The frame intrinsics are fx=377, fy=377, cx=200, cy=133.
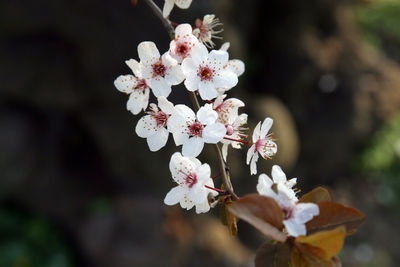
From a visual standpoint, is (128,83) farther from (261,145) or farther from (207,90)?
(261,145)

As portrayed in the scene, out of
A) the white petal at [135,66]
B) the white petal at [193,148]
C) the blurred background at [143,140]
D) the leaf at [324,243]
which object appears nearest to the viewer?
the leaf at [324,243]

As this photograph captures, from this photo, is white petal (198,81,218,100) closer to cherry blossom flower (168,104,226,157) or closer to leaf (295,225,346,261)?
cherry blossom flower (168,104,226,157)

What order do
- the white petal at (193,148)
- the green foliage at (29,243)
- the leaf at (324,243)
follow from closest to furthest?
the leaf at (324,243), the white petal at (193,148), the green foliage at (29,243)

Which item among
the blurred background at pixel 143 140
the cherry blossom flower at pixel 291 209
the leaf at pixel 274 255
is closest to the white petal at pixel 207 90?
the cherry blossom flower at pixel 291 209

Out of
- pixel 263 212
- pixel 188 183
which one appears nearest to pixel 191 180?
pixel 188 183

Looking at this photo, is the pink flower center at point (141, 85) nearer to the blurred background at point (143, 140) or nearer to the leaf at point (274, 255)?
the leaf at point (274, 255)

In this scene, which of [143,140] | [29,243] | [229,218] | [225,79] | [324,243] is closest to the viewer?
[324,243]
